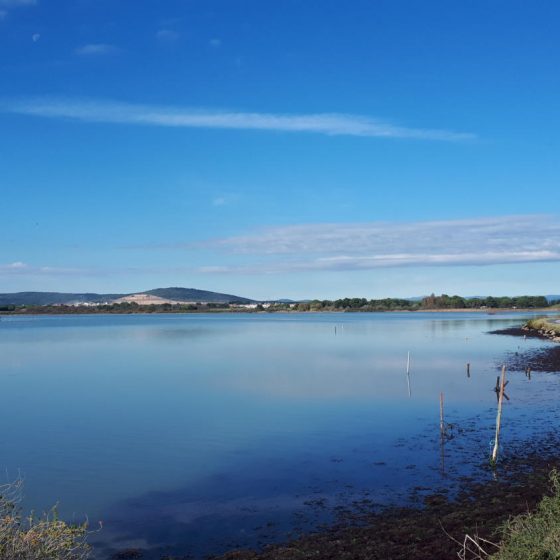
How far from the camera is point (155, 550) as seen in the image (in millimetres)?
13320

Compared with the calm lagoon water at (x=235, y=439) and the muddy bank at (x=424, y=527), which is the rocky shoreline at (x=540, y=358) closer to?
the calm lagoon water at (x=235, y=439)

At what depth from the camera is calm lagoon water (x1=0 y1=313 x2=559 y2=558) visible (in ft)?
51.8

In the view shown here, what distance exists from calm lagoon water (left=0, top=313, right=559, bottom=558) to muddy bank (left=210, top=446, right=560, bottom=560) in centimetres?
92

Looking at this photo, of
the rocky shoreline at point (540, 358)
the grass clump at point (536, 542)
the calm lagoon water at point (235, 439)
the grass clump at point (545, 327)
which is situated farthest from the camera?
the grass clump at point (545, 327)

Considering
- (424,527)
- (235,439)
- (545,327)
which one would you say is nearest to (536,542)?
(424,527)

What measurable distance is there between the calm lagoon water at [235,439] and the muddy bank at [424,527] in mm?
921

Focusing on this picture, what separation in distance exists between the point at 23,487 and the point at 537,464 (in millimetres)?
15604

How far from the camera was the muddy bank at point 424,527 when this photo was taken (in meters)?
12.4

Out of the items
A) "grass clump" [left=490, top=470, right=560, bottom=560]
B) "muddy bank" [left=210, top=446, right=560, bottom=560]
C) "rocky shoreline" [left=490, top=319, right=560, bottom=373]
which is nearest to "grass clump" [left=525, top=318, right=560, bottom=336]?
"rocky shoreline" [left=490, top=319, right=560, bottom=373]

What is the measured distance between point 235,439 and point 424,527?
1213 cm

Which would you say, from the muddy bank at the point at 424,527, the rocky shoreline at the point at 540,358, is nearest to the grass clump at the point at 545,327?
the rocky shoreline at the point at 540,358

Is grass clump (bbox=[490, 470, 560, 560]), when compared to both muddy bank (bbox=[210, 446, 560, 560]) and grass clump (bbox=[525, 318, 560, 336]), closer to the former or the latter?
muddy bank (bbox=[210, 446, 560, 560])

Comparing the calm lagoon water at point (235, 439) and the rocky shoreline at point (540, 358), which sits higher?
the rocky shoreline at point (540, 358)

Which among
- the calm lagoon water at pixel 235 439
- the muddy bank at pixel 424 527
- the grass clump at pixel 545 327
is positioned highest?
the grass clump at pixel 545 327
